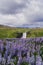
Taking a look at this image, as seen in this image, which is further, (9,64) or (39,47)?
(9,64)

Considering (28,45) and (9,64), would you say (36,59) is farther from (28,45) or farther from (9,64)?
(9,64)

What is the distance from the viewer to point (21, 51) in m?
8.20

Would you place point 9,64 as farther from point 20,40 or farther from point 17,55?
point 20,40

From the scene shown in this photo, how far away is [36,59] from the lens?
7578 mm

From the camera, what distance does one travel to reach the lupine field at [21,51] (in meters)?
7.75

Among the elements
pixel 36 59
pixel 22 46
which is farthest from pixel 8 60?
pixel 36 59

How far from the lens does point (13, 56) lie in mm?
8359

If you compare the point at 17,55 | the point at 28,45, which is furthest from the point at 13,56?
the point at 28,45

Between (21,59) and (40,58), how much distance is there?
0.82 m

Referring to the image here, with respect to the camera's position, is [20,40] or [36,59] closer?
[36,59]

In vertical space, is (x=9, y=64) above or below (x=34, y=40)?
below

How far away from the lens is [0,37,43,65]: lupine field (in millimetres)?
7750

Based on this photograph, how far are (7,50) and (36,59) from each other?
4.80 ft

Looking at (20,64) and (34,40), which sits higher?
(34,40)
